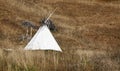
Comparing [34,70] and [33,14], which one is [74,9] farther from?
[34,70]

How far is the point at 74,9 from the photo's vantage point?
37594 mm

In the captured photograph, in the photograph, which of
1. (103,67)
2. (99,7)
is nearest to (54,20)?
(99,7)

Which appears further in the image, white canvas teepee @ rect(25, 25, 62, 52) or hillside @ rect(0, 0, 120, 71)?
hillside @ rect(0, 0, 120, 71)

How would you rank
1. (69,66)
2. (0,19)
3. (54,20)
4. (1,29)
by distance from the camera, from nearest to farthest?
1. (69,66)
2. (1,29)
3. (0,19)
4. (54,20)

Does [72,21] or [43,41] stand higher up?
[43,41]

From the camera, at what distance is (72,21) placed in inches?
1345

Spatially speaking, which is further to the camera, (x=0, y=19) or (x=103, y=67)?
(x=0, y=19)

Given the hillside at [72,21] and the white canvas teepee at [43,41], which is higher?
the white canvas teepee at [43,41]

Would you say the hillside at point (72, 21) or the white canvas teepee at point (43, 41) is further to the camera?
the hillside at point (72, 21)

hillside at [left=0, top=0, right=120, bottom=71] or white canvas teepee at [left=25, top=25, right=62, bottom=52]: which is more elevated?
white canvas teepee at [left=25, top=25, right=62, bottom=52]

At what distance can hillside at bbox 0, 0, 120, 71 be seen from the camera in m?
26.3

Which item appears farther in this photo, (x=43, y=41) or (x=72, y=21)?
(x=72, y=21)

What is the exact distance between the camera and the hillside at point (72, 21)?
26.3 m

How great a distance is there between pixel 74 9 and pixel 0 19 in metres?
9.57
